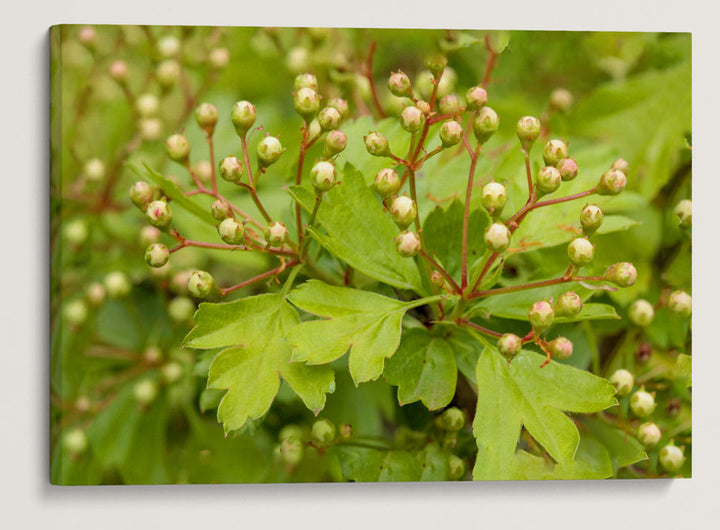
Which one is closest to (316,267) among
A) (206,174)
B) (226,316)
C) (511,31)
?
(226,316)

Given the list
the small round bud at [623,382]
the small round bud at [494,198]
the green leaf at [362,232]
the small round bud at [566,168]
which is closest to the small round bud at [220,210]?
the green leaf at [362,232]

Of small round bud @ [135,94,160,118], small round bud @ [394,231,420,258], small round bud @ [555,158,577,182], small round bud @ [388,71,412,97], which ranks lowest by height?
small round bud @ [394,231,420,258]

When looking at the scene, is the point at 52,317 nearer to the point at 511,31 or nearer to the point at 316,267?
the point at 316,267

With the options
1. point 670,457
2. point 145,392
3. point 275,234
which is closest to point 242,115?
point 275,234

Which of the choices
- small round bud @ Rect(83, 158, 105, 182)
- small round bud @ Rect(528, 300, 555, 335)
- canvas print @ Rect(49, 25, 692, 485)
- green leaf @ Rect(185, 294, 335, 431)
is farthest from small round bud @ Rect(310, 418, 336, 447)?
small round bud @ Rect(83, 158, 105, 182)

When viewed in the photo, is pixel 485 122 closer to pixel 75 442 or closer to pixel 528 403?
pixel 528 403

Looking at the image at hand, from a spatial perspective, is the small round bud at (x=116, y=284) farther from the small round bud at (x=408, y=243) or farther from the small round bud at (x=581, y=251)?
the small round bud at (x=581, y=251)

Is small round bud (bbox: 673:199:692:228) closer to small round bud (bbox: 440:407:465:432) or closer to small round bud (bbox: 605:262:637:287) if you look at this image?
small round bud (bbox: 605:262:637:287)
